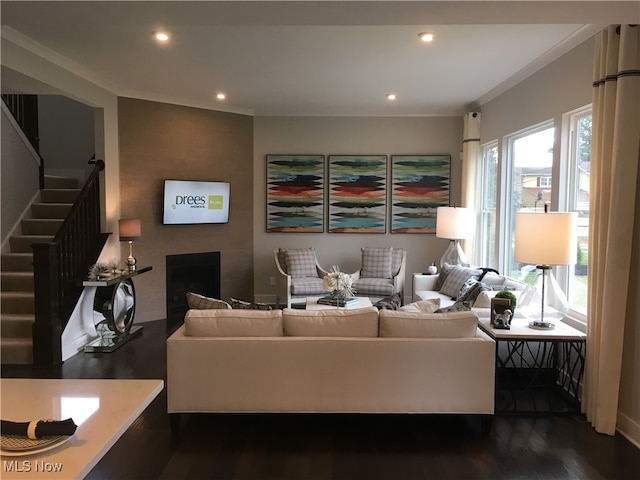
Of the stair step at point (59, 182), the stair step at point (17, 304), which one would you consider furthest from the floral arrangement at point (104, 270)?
the stair step at point (59, 182)

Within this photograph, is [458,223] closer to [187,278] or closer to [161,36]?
[187,278]

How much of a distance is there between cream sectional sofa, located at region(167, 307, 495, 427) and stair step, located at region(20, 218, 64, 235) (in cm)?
368

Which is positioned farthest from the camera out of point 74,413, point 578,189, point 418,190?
point 418,190

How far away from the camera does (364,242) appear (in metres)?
Result: 7.36

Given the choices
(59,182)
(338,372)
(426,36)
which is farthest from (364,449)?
(59,182)

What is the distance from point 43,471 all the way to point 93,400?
39 centimetres

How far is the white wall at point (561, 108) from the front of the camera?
3098 millimetres

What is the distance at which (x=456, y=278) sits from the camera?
544cm

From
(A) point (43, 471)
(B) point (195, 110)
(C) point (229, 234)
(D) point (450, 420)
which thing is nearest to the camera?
(A) point (43, 471)

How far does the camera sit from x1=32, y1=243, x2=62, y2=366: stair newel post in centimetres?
438

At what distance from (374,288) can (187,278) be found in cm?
262

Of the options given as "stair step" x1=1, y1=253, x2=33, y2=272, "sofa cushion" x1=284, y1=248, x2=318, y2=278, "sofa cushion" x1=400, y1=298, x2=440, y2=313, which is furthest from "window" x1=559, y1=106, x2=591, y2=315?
"stair step" x1=1, y1=253, x2=33, y2=272

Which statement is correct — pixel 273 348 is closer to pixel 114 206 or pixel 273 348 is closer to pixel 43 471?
pixel 43 471

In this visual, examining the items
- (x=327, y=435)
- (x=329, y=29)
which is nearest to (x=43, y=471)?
(x=327, y=435)
